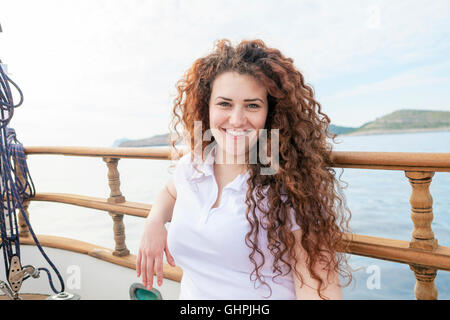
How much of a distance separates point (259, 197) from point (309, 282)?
0.30 metres

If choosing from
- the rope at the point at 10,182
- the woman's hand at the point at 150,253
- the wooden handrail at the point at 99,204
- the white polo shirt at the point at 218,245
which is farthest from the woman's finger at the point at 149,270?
the rope at the point at 10,182

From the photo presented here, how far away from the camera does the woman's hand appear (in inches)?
50.9

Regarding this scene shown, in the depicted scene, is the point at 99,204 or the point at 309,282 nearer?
the point at 309,282

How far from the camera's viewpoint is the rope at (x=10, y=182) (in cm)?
174

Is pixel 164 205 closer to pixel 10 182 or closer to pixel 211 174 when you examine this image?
pixel 211 174

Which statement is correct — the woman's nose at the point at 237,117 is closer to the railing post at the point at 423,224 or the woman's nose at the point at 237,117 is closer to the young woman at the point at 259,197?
the young woman at the point at 259,197

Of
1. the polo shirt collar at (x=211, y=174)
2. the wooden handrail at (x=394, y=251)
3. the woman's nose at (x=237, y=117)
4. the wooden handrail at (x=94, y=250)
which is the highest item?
the woman's nose at (x=237, y=117)

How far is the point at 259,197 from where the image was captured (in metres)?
1.11

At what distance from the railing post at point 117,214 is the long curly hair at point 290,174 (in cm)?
108

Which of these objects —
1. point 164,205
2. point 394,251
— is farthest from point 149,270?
point 394,251

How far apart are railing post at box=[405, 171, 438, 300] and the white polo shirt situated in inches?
16.7

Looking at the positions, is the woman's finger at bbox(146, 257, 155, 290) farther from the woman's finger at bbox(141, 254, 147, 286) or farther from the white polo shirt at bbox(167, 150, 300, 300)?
the white polo shirt at bbox(167, 150, 300, 300)

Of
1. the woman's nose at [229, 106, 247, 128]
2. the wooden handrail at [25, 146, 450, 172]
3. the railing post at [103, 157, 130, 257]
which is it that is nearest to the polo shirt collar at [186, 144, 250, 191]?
the woman's nose at [229, 106, 247, 128]
